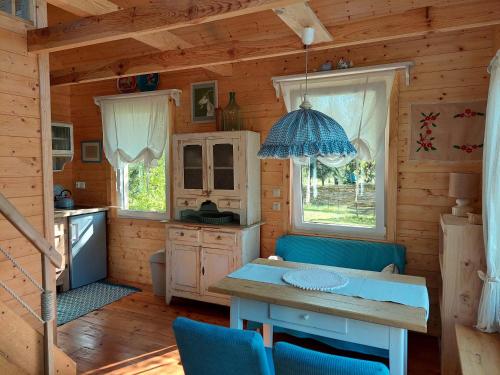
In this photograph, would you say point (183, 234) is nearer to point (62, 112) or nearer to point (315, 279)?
point (315, 279)

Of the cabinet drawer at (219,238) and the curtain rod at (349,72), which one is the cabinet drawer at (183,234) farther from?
the curtain rod at (349,72)

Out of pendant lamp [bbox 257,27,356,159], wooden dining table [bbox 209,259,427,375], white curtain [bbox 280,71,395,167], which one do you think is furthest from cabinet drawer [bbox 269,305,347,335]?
white curtain [bbox 280,71,395,167]

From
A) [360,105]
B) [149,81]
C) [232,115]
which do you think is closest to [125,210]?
→ [149,81]

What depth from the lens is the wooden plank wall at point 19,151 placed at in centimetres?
241

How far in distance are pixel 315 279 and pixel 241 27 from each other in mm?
2591

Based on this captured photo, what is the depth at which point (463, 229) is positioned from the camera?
254 centimetres

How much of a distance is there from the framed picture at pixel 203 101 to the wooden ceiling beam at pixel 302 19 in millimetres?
1705

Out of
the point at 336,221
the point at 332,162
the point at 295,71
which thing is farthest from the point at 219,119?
the point at 336,221

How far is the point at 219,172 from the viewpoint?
3793 millimetres

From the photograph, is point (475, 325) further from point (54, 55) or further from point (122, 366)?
point (54, 55)

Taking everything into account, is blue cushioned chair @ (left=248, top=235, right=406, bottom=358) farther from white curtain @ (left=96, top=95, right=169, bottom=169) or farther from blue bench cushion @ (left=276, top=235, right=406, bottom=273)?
white curtain @ (left=96, top=95, right=169, bottom=169)

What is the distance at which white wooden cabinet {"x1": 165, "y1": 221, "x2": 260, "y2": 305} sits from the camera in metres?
3.61

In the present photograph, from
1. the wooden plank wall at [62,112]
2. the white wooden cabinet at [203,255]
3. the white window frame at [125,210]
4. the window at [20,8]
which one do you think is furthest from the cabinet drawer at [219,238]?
the wooden plank wall at [62,112]

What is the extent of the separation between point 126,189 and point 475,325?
3898 millimetres
